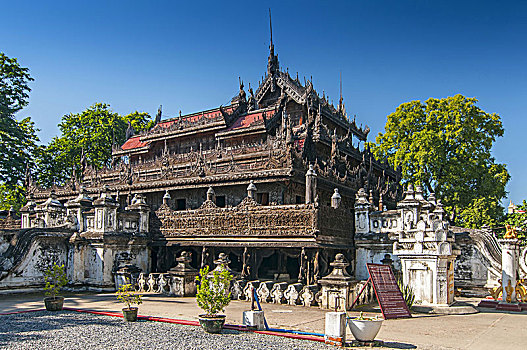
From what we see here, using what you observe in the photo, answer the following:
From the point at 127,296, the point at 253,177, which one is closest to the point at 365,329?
the point at 127,296

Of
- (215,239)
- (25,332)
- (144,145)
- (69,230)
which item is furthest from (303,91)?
(25,332)

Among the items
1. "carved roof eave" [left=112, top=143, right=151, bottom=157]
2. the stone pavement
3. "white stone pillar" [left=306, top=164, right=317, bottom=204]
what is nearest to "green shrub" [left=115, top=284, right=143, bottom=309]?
the stone pavement

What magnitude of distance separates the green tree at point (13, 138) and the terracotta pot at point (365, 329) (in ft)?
108

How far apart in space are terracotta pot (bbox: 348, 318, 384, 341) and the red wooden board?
3075mm

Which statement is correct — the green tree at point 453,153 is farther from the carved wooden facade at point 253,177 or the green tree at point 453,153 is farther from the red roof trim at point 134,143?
the red roof trim at point 134,143

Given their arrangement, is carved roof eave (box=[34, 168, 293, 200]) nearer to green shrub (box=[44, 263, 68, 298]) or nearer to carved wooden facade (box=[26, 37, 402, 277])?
carved wooden facade (box=[26, 37, 402, 277])

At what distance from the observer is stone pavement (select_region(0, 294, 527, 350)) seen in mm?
9355

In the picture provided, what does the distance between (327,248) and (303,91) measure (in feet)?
55.7

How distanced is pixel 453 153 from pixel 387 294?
84.1ft

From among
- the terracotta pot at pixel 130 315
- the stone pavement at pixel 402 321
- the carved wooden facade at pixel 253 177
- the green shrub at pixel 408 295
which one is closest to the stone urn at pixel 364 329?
the stone pavement at pixel 402 321

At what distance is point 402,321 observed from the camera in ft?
38.2

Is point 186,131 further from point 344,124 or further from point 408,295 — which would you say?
point 408,295

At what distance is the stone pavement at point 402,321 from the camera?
9.36 metres

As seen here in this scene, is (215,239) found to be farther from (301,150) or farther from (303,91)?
(303,91)
